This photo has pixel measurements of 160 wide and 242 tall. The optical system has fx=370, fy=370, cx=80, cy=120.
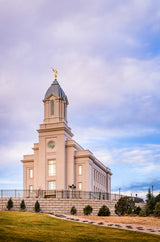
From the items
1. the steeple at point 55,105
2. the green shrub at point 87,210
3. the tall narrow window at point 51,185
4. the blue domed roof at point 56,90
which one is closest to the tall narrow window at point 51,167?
the tall narrow window at point 51,185

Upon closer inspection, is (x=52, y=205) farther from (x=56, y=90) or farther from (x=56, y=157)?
(x=56, y=90)

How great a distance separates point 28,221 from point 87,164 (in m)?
32.4

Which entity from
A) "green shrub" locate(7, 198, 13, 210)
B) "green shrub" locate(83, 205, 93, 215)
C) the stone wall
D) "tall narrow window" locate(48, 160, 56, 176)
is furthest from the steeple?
"green shrub" locate(83, 205, 93, 215)

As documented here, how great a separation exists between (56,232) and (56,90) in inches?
1706

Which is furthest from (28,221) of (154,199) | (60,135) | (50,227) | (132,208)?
(60,135)

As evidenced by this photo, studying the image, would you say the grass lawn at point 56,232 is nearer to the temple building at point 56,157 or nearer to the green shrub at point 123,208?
the green shrub at point 123,208

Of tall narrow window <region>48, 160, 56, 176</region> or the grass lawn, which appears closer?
the grass lawn

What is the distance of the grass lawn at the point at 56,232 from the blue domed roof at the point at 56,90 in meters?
36.3

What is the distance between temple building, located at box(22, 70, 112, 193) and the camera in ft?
207

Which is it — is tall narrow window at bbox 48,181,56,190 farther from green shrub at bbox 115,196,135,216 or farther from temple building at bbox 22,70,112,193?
green shrub at bbox 115,196,135,216

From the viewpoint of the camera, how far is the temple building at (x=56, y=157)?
63062 millimetres

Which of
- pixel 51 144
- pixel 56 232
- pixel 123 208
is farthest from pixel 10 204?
pixel 51 144

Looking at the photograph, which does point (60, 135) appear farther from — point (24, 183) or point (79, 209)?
point (79, 209)

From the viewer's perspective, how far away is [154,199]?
153 feet
